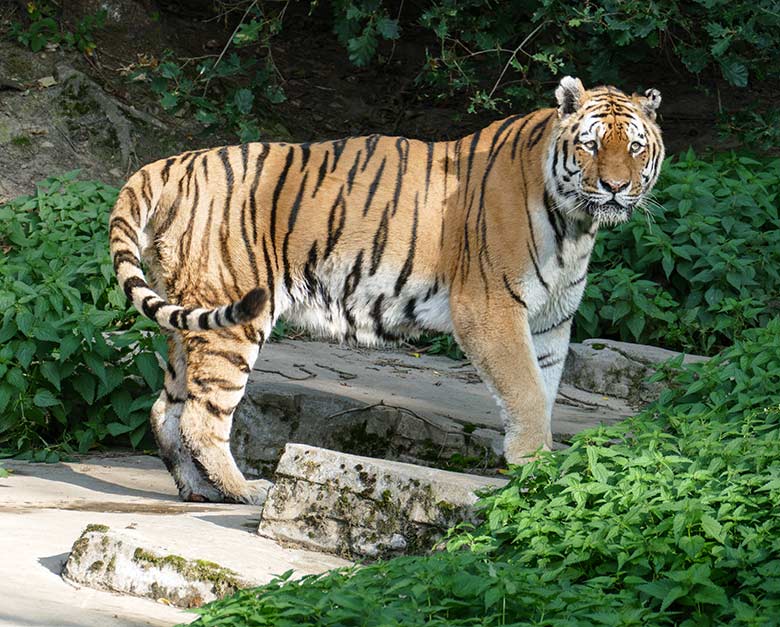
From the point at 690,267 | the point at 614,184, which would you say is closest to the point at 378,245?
the point at 614,184

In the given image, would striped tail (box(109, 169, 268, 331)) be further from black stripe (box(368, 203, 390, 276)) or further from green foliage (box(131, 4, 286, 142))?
green foliage (box(131, 4, 286, 142))

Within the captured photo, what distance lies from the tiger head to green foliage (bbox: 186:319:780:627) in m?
1.30

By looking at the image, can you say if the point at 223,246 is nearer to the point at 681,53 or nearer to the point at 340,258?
the point at 340,258

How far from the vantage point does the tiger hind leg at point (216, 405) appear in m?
5.55

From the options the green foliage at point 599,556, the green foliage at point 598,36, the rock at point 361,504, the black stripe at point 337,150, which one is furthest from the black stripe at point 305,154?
the green foliage at point 598,36

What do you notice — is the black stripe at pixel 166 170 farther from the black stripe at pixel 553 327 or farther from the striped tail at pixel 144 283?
the black stripe at pixel 553 327

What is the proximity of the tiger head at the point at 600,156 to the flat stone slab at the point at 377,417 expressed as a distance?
3.60 ft

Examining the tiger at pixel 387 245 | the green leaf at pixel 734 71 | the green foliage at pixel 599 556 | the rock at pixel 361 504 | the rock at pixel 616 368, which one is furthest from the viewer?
the green leaf at pixel 734 71

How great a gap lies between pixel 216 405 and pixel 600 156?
2.02 metres

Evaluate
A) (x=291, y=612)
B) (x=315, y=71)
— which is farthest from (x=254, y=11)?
(x=291, y=612)

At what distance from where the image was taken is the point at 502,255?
18.3 feet

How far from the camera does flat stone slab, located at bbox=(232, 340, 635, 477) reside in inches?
244

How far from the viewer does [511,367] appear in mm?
5438

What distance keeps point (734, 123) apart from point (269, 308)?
530cm
